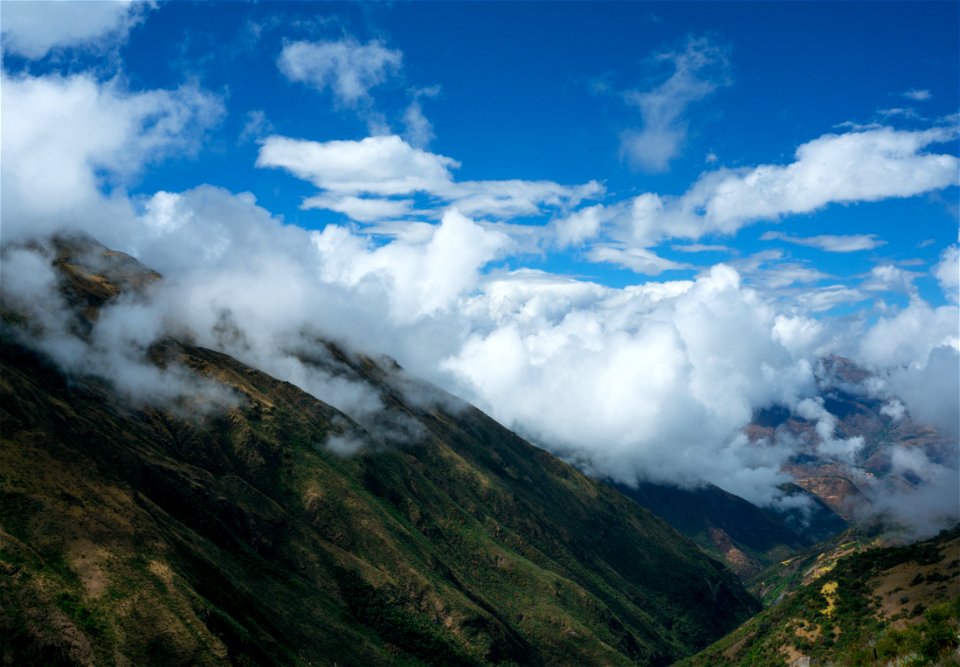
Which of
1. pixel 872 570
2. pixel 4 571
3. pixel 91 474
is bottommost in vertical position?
pixel 4 571

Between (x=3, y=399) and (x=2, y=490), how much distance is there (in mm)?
35946

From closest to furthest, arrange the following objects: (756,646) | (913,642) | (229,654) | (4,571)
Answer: (913,642)
(4,571)
(229,654)
(756,646)

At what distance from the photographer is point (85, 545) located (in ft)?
510

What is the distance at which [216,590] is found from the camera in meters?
178

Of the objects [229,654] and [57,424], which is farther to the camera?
[57,424]

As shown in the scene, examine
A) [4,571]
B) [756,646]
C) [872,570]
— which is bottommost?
[4,571]

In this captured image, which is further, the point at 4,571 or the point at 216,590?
the point at 216,590

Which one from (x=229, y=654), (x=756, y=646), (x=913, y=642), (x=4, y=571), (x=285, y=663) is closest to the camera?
(x=913, y=642)

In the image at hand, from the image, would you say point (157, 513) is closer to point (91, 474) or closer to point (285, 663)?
point (91, 474)

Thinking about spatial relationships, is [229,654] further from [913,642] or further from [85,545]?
[913,642]

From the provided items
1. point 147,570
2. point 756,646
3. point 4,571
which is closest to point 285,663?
point 147,570

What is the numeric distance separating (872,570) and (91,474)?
221197 mm

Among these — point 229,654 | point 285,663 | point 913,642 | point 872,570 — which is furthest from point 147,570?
point 872,570

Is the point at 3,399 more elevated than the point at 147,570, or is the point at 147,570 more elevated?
the point at 3,399
